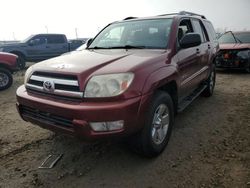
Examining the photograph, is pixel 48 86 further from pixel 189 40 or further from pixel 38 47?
pixel 38 47

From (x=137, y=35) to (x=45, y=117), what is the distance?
1.98m

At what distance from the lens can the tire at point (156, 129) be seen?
321 centimetres

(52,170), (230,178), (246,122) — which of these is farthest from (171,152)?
(246,122)

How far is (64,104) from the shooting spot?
118 inches

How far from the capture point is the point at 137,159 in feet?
11.6

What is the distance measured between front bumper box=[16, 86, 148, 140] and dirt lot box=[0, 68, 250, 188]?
22.5 inches

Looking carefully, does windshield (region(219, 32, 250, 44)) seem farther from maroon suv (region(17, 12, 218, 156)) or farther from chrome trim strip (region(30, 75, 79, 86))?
chrome trim strip (region(30, 75, 79, 86))

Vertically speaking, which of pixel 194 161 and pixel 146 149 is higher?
pixel 146 149

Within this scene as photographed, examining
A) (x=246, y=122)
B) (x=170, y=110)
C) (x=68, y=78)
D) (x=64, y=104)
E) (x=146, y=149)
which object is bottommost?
(x=246, y=122)

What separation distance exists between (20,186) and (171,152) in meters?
1.94

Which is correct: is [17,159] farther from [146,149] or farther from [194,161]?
[194,161]

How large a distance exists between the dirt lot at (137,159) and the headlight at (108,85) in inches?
40.0

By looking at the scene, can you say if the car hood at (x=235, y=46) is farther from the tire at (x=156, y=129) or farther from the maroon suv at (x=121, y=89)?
the tire at (x=156, y=129)

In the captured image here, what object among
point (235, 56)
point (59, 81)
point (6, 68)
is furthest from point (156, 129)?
point (235, 56)
